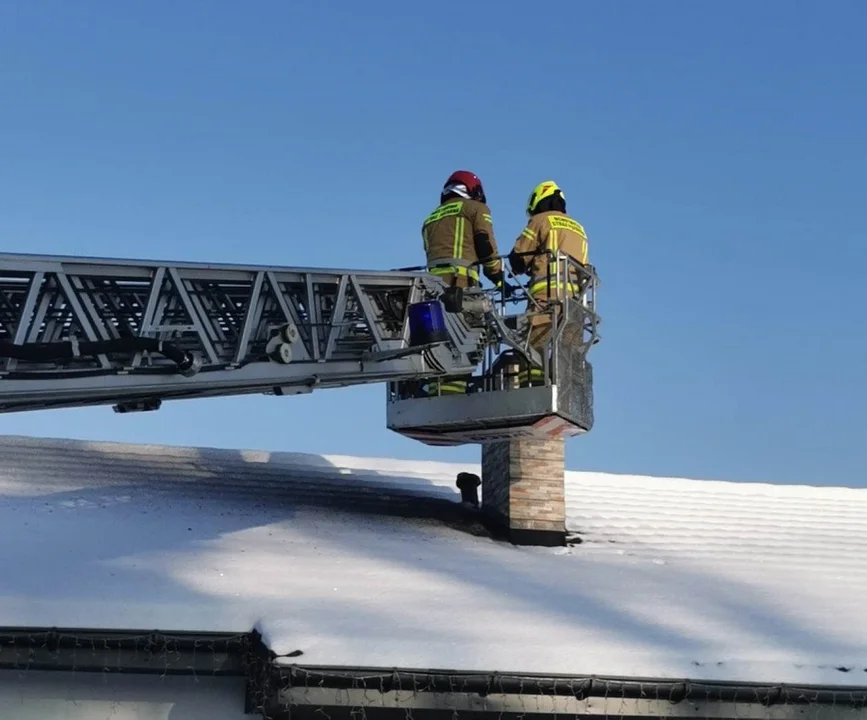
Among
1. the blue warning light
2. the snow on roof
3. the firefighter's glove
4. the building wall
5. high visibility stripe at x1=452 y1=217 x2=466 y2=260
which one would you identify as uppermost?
high visibility stripe at x1=452 y1=217 x2=466 y2=260

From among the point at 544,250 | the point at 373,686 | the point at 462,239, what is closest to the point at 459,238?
the point at 462,239

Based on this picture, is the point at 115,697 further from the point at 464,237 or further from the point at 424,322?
the point at 464,237

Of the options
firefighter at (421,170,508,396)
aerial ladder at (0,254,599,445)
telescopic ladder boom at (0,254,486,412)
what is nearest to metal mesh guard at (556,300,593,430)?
aerial ladder at (0,254,599,445)

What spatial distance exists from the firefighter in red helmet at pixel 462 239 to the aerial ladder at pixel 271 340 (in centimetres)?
30

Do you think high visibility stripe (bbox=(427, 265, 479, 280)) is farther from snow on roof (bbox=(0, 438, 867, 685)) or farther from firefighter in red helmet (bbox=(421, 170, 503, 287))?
snow on roof (bbox=(0, 438, 867, 685))

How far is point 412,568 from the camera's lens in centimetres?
911

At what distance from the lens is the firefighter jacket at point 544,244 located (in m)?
9.80

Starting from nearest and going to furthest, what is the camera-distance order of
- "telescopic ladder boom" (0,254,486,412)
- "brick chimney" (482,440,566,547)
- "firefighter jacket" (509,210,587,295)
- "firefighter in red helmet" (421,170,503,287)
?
"telescopic ladder boom" (0,254,486,412) → "firefighter in red helmet" (421,170,503,287) → "firefighter jacket" (509,210,587,295) → "brick chimney" (482,440,566,547)

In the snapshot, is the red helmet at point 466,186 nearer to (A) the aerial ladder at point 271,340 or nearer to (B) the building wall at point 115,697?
(A) the aerial ladder at point 271,340

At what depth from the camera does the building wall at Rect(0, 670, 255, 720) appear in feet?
24.0

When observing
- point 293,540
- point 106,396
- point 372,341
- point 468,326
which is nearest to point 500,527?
point 293,540

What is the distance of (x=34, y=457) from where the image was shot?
11.5 m

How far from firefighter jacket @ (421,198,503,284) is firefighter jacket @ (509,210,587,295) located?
0.66ft

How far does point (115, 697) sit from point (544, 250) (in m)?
4.71
